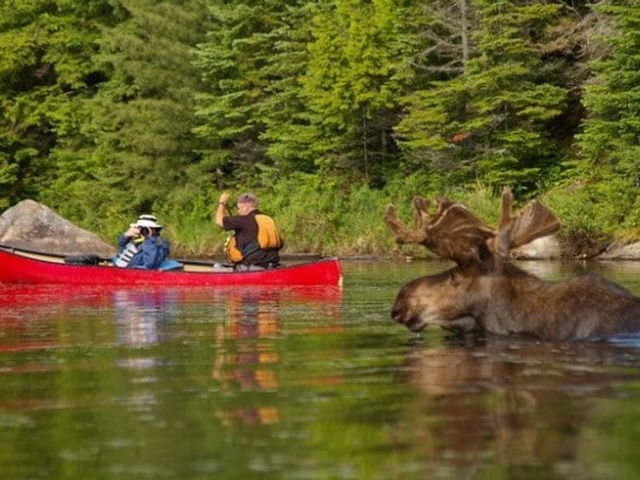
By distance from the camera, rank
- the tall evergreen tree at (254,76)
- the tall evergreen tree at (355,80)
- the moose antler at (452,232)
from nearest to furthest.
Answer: the moose antler at (452,232), the tall evergreen tree at (355,80), the tall evergreen tree at (254,76)

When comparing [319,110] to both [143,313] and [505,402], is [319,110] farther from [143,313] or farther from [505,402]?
[505,402]

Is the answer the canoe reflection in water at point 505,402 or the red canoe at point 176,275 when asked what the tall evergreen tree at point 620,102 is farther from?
the canoe reflection in water at point 505,402

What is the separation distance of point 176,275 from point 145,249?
1345mm

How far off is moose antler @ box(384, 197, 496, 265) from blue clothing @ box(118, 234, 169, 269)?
14253 millimetres

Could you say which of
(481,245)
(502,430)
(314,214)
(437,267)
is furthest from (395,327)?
(314,214)

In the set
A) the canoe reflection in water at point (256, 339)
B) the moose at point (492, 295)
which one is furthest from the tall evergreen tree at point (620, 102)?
the moose at point (492, 295)

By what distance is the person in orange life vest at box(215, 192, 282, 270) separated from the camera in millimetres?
24875

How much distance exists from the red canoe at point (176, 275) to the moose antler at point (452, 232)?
12.4 meters

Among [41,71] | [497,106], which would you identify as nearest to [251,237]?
[497,106]

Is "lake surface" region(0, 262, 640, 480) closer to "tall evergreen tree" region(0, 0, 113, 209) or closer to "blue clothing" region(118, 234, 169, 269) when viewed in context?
"blue clothing" region(118, 234, 169, 269)

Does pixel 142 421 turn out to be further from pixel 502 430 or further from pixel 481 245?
pixel 481 245

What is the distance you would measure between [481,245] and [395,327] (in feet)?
10.5

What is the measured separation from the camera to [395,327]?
14898 mm

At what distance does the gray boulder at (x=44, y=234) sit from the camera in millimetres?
47000
